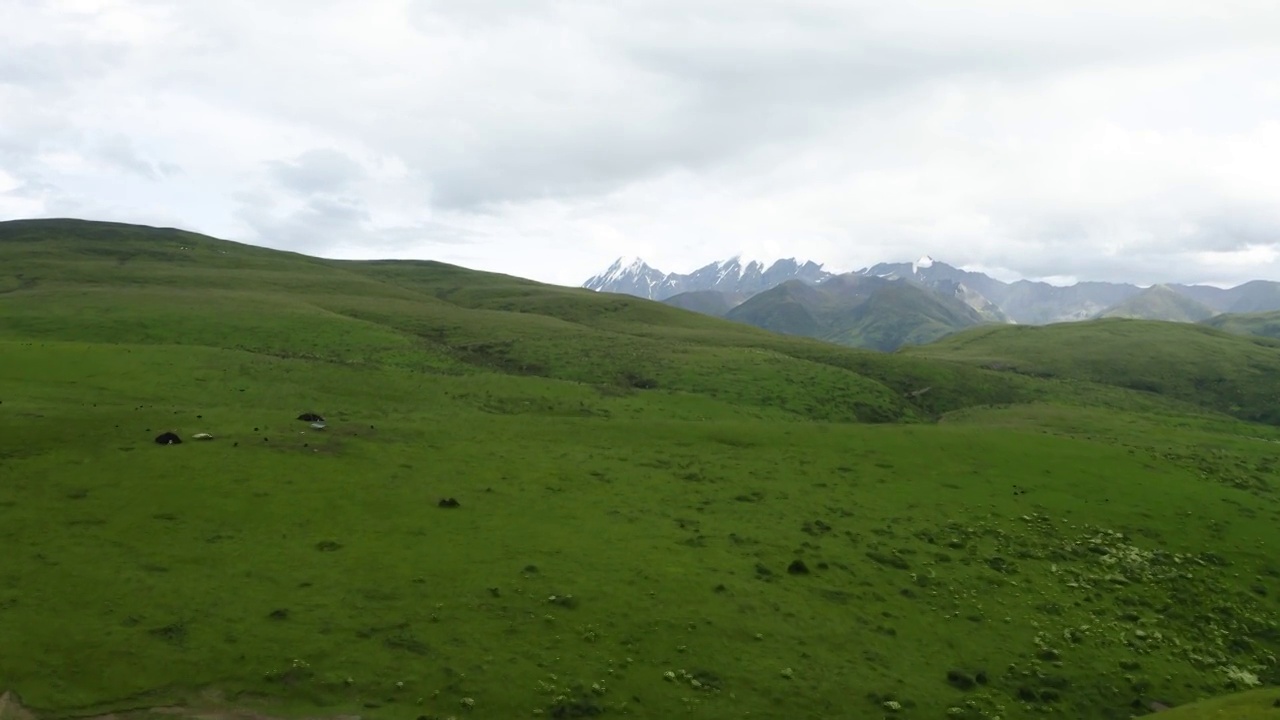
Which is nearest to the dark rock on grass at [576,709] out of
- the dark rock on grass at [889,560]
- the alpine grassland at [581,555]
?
Answer: the alpine grassland at [581,555]

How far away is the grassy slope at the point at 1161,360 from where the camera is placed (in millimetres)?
128125

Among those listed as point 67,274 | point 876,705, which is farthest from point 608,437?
point 67,274

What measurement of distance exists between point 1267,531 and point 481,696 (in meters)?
47.3

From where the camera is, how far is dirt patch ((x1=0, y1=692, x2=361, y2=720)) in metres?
18.6

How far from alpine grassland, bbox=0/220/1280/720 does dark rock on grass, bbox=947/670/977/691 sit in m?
0.09

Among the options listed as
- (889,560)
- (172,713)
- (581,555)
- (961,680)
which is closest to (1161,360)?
(889,560)

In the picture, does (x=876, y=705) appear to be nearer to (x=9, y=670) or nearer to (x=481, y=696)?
(x=481, y=696)

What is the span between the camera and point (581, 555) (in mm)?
32969

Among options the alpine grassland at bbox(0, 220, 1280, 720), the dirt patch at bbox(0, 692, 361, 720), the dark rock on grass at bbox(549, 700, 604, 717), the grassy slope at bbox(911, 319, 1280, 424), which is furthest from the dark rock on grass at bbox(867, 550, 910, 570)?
the grassy slope at bbox(911, 319, 1280, 424)

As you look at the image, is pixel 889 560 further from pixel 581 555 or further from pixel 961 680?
pixel 581 555

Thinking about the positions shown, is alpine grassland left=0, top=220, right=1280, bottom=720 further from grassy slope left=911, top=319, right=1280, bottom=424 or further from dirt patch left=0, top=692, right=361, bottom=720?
grassy slope left=911, top=319, right=1280, bottom=424

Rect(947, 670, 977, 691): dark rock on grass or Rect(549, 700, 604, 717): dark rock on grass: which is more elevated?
Rect(549, 700, 604, 717): dark rock on grass

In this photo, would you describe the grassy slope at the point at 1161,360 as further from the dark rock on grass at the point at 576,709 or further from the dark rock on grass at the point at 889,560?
the dark rock on grass at the point at 576,709

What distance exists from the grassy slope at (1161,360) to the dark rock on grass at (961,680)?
120838mm
